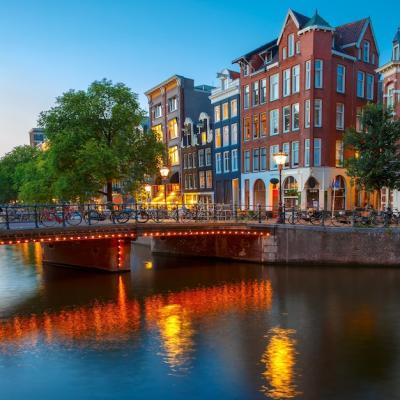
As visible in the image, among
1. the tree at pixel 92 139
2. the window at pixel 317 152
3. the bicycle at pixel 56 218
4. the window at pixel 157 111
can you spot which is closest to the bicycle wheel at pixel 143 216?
the bicycle at pixel 56 218

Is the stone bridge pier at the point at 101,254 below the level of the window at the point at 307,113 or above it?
below

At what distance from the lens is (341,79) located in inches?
1531

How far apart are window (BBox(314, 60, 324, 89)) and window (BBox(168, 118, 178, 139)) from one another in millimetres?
25538

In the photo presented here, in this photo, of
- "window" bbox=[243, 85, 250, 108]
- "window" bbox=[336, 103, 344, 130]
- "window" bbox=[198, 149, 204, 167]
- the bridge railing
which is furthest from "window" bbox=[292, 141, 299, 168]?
"window" bbox=[198, 149, 204, 167]

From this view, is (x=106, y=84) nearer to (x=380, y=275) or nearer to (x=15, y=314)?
(x=15, y=314)

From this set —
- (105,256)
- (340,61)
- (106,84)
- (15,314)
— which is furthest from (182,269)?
(340,61)

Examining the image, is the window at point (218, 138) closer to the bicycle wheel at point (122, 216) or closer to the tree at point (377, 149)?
the tree at point (377, 149)

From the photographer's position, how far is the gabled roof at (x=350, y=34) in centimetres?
4000

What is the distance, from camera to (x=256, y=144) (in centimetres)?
4488

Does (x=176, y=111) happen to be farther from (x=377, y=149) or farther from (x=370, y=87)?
(x=377, y=149)

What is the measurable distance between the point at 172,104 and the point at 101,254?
1508 inches

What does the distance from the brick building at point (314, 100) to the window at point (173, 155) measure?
1780cm

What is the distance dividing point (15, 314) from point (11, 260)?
17.0 meters

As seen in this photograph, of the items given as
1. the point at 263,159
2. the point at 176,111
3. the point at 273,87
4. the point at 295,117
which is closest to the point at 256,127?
the point at 263,159
